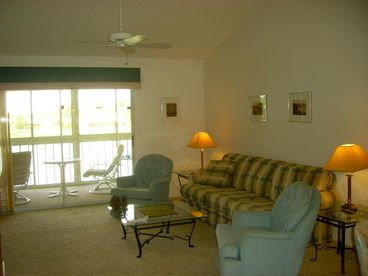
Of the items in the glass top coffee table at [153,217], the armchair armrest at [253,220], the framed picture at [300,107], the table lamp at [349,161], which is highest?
the framed picture at [300,107]

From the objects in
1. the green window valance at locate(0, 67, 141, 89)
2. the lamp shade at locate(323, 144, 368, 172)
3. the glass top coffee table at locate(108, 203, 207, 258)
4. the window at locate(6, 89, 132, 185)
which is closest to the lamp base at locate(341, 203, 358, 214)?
the lamp shade at locate(323, 144, 368, 172)

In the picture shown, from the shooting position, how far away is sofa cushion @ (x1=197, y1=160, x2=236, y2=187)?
5.68 m

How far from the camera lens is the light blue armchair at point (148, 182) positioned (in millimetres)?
5551

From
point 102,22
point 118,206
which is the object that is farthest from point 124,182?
point 102,22

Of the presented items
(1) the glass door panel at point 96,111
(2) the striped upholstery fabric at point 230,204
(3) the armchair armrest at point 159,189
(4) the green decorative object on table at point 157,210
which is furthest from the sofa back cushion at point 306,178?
(1) the glass door panel at point 96,111

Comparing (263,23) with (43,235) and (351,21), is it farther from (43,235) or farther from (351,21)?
(43,235)

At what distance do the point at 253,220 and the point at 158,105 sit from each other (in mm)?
3778

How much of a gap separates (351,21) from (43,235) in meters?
4.44

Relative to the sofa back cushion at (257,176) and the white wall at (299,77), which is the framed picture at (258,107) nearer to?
the white wall at (299,77)

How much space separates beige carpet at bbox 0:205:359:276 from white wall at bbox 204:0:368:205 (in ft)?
4.40

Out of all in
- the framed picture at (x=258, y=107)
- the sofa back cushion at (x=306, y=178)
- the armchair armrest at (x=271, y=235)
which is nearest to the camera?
the armchair armrest at (x=271, y=235)

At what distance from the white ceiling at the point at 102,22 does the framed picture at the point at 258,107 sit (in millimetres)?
1216

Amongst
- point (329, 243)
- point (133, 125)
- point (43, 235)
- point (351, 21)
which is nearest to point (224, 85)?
point (133, 125)

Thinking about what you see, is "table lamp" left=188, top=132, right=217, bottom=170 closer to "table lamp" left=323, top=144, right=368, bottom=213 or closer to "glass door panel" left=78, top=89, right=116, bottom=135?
"glass door panel" left=78, top=89, right=116, bottom=135
